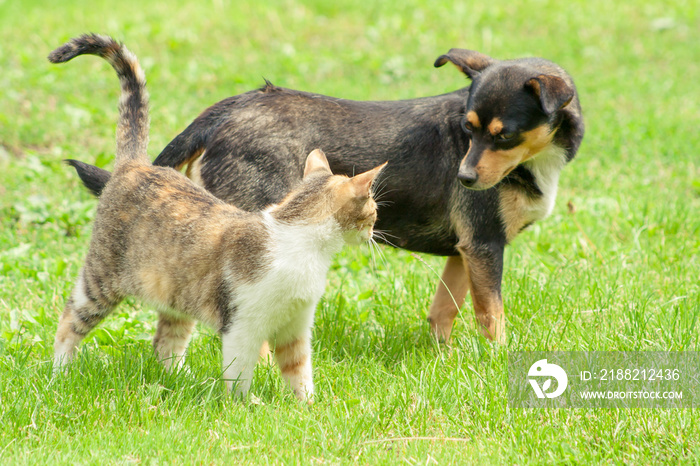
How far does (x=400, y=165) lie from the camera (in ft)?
13.7

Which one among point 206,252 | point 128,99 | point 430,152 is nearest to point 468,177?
point 430,152

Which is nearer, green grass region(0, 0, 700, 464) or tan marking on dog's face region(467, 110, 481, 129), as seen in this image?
green grass region(0, 0, 700, 464)

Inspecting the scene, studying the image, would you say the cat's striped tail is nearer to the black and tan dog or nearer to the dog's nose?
the black and tan dog

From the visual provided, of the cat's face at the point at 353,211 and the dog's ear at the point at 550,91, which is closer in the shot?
the cat's face at the point at 353,211

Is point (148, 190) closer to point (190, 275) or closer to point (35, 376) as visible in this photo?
Answer: point (190, 275)

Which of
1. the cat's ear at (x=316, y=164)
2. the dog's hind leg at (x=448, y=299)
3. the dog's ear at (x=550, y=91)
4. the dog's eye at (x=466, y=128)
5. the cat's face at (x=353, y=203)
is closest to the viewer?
the cat's face at (x=353, y=203)

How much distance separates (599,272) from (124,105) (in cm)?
317

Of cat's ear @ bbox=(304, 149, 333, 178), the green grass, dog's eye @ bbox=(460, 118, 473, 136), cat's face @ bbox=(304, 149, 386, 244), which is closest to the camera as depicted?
the green grass

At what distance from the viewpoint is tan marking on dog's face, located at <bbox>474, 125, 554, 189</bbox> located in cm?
384

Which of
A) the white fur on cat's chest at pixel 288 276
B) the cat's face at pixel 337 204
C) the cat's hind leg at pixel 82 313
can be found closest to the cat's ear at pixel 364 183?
the cat's face at pixel 337 204

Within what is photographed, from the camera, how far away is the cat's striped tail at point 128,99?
3.98m

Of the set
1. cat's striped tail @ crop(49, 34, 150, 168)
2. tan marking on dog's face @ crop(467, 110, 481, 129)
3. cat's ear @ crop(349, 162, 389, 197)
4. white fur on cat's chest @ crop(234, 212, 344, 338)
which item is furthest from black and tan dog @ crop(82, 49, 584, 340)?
cat's ear @ crop(349, 162, 389, 197)

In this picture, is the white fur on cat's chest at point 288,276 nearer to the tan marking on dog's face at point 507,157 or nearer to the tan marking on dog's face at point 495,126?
the tan marking on dog's face at point 507,157

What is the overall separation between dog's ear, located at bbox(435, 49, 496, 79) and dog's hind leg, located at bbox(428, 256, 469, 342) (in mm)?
1124
